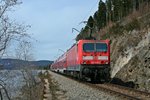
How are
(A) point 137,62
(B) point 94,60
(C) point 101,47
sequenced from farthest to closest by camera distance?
(C) point 101,47 < (B) point 94,60 < (A) point 137,62

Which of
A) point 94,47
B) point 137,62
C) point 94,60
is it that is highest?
point 94,47

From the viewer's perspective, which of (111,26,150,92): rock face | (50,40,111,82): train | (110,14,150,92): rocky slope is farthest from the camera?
(50,40,111,82): train

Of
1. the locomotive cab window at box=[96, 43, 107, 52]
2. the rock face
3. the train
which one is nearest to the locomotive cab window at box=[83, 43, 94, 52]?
the train

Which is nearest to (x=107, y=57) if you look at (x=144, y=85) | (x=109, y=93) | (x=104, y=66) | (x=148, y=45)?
(x=104, y=66)

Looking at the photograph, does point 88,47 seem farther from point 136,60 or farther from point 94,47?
point 136,60

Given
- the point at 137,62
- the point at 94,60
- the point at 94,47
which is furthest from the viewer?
the point at 94,47

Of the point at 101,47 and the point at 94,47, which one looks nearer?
the point at 94,47

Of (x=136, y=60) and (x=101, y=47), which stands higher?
(x=101, y=47)

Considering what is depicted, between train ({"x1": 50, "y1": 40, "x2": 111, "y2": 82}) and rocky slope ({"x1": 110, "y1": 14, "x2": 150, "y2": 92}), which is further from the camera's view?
train ({"x1": 50, "y1": 40, "x2": 111, "y2": 82})

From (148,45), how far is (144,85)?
512 cm

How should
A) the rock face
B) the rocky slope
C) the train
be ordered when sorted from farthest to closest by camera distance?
the train < the rocky slope < the rock face

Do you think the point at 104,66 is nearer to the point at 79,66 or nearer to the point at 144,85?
the point at 79,66

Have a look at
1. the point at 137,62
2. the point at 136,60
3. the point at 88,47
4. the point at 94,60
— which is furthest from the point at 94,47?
the point at 137,62

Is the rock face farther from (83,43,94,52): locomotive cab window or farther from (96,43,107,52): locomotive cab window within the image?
(83,43,94,52): locomotive cab window
